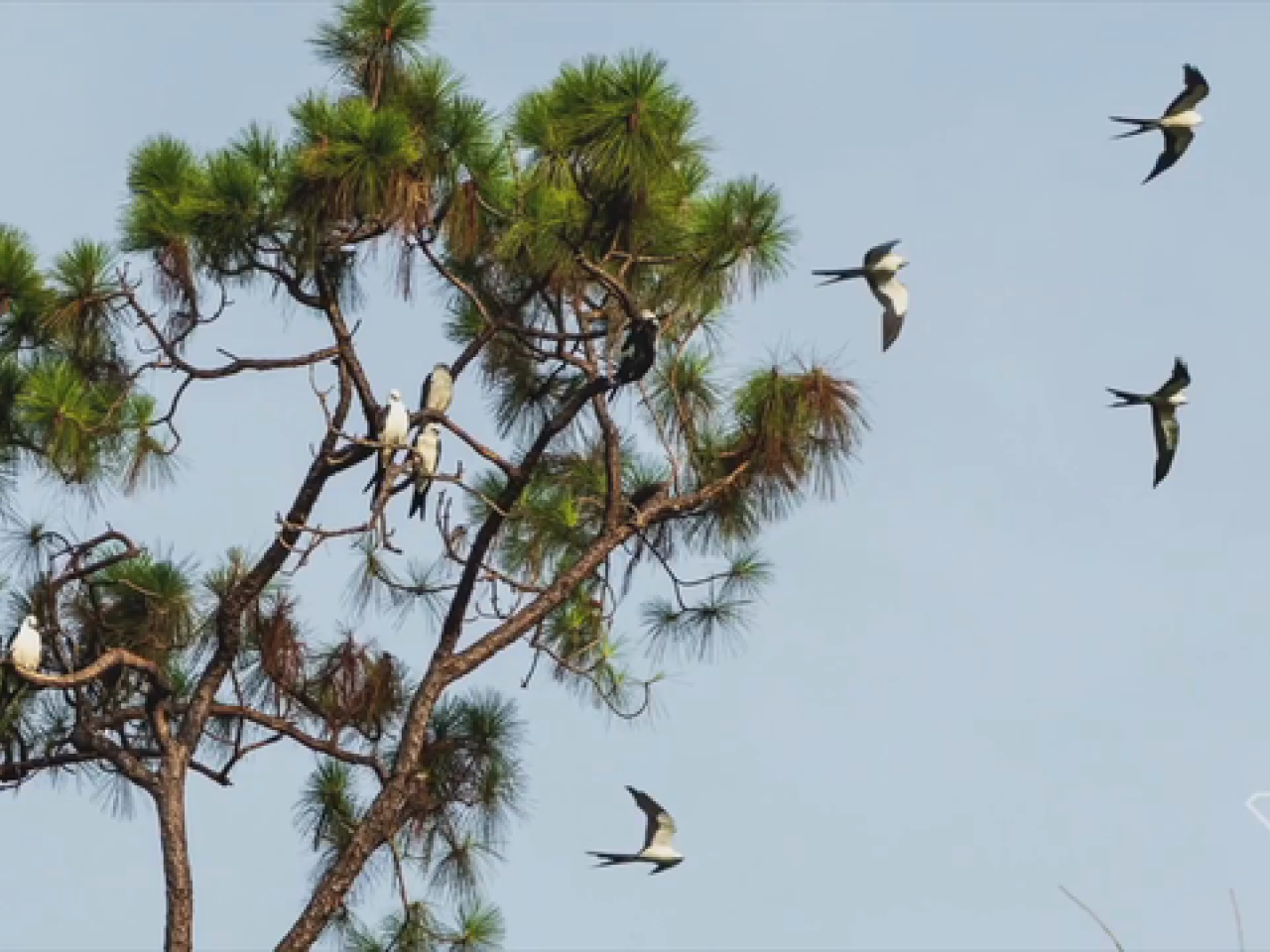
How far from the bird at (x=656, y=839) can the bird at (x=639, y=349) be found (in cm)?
110

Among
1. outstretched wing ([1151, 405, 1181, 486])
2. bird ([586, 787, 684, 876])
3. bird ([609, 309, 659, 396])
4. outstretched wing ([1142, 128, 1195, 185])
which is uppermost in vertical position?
outstretched wing ([1142, 128, 1195, 185])

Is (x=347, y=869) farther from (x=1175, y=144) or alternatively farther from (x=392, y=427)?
(x=1175, y=144)

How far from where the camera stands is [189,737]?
21.3 feet

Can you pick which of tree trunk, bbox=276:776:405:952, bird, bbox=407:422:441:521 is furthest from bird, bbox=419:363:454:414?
tree trunk, bbox=276:776:405:952

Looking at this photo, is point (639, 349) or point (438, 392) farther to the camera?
point (438, 392)

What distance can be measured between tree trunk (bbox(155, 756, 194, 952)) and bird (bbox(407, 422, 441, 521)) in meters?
0.96

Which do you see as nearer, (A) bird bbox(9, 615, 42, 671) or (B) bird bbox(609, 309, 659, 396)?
(A) bird bbox(9, 615, 42, 671)

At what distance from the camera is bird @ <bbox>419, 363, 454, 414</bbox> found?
7.19m

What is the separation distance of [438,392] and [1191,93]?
2.42m

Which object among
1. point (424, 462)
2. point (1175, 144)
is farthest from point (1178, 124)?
point (424, 462)

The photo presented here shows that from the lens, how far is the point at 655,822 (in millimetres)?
6254

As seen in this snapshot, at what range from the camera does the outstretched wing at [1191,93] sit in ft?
20.2

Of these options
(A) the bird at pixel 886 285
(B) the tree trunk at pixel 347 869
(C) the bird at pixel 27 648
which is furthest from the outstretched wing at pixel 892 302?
(C) the bird at pixel 27 648

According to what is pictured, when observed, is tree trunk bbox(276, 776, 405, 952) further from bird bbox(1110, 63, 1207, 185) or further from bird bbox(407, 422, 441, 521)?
bird bbox(1110, 63, 1207, 185)
